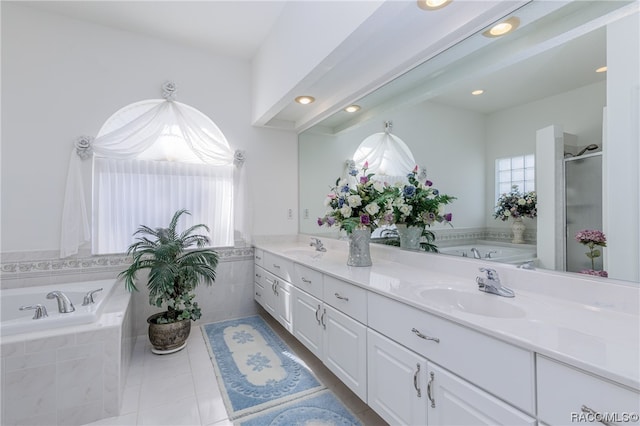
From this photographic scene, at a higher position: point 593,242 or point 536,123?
point 536,123

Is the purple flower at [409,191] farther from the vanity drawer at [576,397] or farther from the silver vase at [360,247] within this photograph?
the vanity drawer at [576,397]

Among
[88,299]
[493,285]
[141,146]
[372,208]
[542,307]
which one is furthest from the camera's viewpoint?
[141,146]

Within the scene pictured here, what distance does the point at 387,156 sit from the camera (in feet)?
7.48

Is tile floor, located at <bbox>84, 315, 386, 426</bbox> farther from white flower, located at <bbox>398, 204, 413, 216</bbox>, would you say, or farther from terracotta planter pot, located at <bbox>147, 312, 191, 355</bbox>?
white flower, located at <bbox>398, 204, 413, 216</bbox>

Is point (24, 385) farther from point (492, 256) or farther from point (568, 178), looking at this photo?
point (568, 178)

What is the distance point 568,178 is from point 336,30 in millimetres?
1413

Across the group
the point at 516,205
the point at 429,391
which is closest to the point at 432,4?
the point at 516,205

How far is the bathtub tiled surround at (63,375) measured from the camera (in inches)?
61.5

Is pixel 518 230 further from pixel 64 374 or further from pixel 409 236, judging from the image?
pixel 64 374

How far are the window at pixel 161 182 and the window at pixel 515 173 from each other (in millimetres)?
2582

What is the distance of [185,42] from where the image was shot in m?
2.95

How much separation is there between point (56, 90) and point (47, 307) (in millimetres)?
1827

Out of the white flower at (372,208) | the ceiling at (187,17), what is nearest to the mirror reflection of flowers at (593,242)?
the white flower at (372,208)

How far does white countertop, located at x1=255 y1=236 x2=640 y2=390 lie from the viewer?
758 millimetres
